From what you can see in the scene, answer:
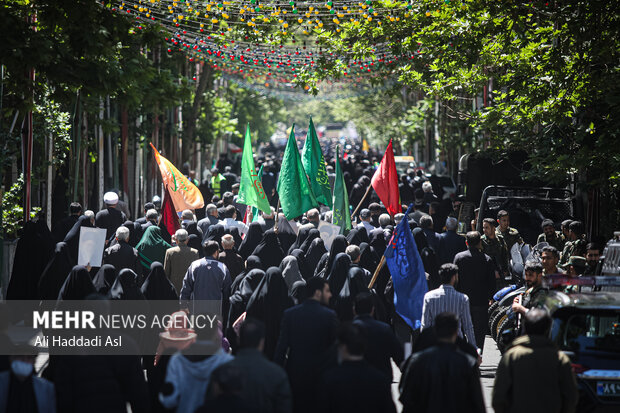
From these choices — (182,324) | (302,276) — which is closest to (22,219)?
(302,276)

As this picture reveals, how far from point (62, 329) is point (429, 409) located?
138 inches

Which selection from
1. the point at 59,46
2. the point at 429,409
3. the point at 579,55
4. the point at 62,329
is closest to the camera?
the point at 429,409

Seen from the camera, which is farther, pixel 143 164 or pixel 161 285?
pixel 143 164

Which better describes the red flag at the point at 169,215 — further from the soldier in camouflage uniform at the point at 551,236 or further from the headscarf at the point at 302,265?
the soldier in camouflage uniform at the point at 551,236

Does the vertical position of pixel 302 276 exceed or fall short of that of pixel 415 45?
it falls short

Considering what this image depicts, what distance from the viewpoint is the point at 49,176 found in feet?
68.1

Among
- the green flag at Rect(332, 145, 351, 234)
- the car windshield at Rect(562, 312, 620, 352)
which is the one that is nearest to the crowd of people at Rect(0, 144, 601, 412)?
the green flag at Rect(332, 145, 351, 234)

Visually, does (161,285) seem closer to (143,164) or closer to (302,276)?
(302,276)

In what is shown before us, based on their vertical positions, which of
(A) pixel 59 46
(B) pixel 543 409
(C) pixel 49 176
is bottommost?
(B) pixel 543 409

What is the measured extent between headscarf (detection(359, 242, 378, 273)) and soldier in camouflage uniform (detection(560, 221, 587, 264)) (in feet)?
8.81

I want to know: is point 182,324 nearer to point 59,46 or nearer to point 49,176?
point 59,46

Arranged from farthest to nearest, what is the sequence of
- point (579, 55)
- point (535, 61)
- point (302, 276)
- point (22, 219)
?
point (22, 219), point (535, 61), point (579, 55), point (302, 276)

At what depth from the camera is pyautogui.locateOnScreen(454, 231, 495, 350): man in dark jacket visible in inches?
465

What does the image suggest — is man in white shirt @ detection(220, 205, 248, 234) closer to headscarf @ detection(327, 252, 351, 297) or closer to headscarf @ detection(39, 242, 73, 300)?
headscarf @ detection(39, 242, 73, 300)
